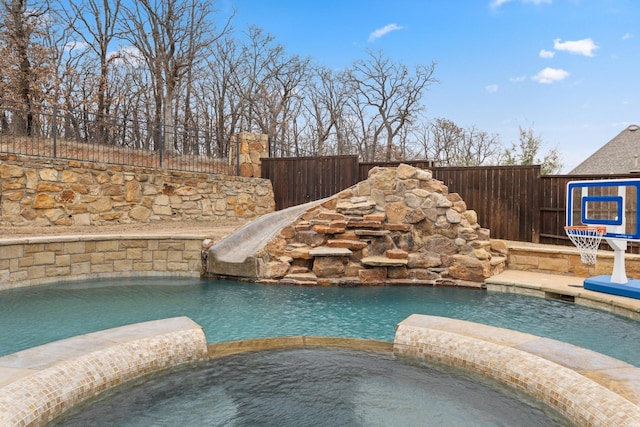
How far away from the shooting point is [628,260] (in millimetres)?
6090

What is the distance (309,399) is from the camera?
103 inches

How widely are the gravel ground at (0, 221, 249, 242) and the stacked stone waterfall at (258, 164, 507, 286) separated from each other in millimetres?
1755

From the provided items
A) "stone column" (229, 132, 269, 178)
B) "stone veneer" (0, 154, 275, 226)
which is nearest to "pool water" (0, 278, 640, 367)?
"stone veneer" (0, 154, 275, 226)

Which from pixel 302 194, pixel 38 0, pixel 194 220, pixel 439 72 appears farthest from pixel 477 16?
pixel 38 0

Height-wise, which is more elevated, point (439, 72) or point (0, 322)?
point (439, 72)

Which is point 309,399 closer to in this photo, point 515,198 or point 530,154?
point 515,198

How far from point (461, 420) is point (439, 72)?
22974mm

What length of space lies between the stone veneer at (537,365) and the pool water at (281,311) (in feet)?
2.42

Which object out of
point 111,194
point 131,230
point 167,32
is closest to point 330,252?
point 131,230

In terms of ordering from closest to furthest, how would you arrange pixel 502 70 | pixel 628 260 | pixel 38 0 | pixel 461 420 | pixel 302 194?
pixel 461 420 → pixel 628 260 → pixel 302 194 → pixel 38 0 → pixel 502 70

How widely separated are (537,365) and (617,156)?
14151mm

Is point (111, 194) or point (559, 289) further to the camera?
point (111, 194)

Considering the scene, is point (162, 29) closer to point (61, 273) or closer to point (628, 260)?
point (61, 273)

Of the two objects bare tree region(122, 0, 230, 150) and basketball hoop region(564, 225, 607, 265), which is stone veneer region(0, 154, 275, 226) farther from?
basketball hoop region(564, 225, 607, 265)
